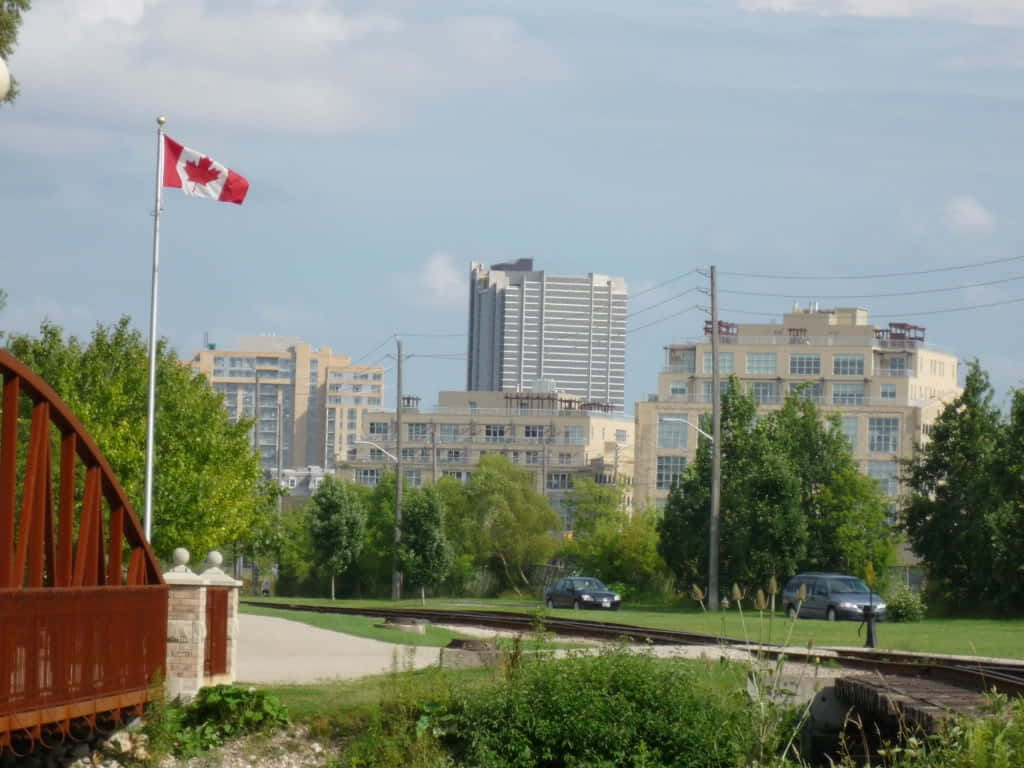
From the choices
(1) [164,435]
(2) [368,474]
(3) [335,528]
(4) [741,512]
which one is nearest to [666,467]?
(2) [368,474]

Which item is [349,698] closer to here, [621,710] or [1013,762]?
[621,710]

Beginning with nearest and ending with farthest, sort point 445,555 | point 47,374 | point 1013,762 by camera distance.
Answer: point 1013,762, point 47,374, point 445,555

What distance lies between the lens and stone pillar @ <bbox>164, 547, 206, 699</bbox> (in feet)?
72.8

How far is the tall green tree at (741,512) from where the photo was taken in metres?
59.9

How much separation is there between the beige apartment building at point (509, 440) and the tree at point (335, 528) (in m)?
83.8

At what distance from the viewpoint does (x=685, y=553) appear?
6694 centimetres

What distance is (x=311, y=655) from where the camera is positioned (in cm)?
3008

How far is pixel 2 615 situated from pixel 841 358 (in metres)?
123

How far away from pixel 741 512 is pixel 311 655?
33367 mm

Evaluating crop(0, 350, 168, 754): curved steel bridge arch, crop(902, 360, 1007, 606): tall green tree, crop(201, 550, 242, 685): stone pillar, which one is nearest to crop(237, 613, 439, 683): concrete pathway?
crop(201, 550, 242, 685): stone pillar

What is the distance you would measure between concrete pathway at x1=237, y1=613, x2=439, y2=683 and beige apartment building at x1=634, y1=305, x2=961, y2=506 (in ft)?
316

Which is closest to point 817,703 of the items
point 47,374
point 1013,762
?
point 1013,762

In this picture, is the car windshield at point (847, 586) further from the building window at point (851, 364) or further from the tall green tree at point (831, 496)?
the building window at point (851, 364)

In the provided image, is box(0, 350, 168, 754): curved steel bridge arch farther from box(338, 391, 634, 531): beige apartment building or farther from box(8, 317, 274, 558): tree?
box(338, 391, 634, 531): beige apartment building
